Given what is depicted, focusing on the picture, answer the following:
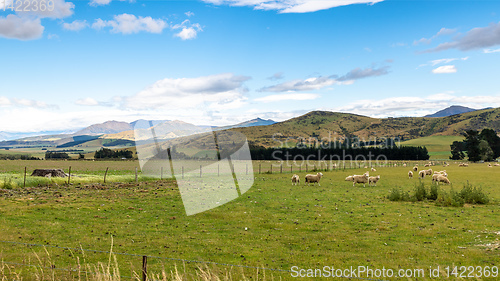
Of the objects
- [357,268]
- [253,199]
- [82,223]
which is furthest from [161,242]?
[253,199]

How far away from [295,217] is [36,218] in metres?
15.5

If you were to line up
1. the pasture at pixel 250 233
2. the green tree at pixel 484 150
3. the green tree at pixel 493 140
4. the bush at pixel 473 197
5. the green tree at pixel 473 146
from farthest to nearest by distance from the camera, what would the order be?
the green tree at pixel 493 140
the green tree at pixel 473 146
the green tree at pixel 484 150
the bush at pixel 473 197
the pasture at pixel 250 233

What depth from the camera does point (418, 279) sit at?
1038cm

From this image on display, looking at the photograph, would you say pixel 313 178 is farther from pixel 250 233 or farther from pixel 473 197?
pixel 250 233

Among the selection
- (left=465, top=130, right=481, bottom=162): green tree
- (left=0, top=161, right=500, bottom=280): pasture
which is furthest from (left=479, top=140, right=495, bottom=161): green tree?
(left=0, top=161, right=500, bottom=280): pasture

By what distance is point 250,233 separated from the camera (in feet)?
53.7

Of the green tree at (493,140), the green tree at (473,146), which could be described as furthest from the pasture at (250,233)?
the green tree at (493,140)

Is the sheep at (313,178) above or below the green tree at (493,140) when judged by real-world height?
below

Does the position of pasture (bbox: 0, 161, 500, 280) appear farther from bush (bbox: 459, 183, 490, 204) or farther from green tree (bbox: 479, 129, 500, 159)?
green tree (bbox: 479, 129, 500, 159)

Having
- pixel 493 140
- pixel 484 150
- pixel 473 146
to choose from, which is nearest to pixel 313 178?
pixel 473 146

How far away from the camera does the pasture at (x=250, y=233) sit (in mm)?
11852

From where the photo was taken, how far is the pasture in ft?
38.9

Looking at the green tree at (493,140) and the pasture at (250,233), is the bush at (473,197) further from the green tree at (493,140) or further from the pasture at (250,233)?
the green tree at (493,140)

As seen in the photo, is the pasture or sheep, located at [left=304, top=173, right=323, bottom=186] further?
sheep, located at [left=304, top=173, right=323, bottom=186]
